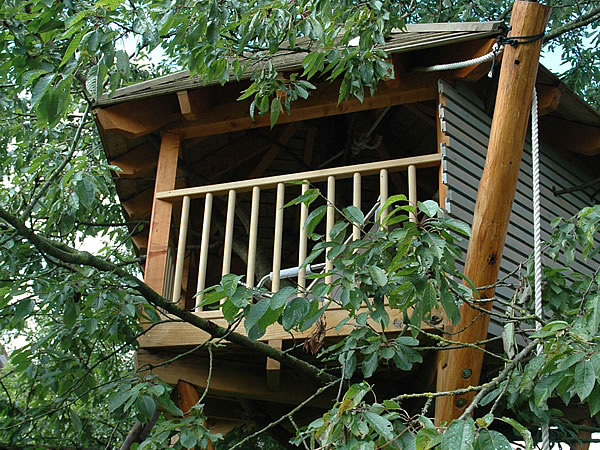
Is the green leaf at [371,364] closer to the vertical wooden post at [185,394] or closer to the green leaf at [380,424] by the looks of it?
the green leaf at [380,424]

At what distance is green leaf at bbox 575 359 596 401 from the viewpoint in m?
2.50

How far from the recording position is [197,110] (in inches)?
204

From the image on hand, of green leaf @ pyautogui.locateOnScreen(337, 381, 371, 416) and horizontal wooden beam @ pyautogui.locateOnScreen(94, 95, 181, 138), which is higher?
horizontal wooden beam @ pyautogui.locateOnScreen(94, 95, 181, 138)

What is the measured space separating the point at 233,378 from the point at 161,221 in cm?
118

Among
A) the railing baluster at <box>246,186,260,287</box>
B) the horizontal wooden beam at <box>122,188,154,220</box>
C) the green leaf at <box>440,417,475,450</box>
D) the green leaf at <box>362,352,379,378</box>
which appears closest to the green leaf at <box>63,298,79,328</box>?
the railing baluster at <box>246,186,260,287</box>

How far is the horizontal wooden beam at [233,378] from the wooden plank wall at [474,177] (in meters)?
1.46

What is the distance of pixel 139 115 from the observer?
5.22 m

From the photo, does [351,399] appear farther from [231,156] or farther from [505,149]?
[231,156]

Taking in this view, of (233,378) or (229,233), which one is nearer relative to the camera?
(229,233)

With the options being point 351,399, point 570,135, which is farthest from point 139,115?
point 570,135

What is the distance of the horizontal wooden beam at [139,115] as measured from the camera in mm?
5133

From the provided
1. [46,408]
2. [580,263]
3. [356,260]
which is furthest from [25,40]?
[580,263]

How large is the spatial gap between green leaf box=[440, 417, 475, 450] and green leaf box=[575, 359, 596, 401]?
1.94 feet

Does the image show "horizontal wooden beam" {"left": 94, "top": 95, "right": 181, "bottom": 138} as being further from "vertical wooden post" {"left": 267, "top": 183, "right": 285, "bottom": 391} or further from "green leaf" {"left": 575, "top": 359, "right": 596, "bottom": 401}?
"green leaf" {"left": 575, "top": 359, "right": 596, "bottom": 401}
